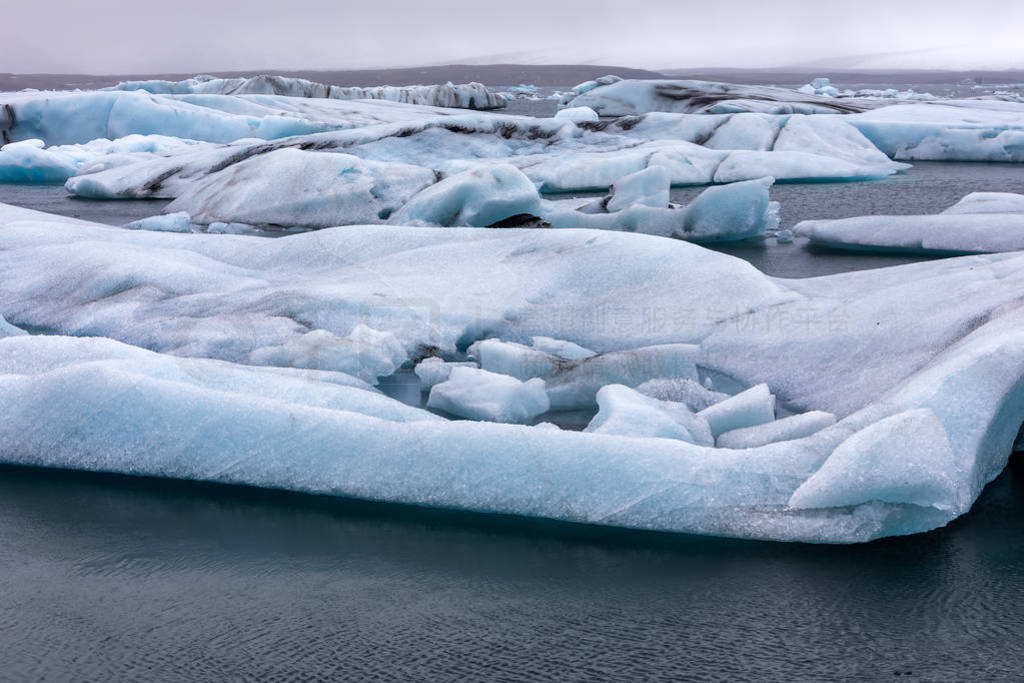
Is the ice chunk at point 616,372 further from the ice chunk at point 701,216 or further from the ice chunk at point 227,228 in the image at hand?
the ice chunk at point 227,228

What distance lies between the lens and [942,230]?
7258 mm

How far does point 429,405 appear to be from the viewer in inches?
156

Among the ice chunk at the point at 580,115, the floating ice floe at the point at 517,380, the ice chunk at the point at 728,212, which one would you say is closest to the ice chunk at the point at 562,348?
the floating ice floe at the point at 517,380

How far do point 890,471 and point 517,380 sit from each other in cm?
163

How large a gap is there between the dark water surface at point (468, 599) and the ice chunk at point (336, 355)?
1155 mm

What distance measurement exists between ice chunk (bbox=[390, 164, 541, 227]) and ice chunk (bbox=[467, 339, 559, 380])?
4130 millimetres

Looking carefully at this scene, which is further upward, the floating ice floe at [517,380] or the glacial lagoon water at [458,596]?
the floating ice floe at [517,380]

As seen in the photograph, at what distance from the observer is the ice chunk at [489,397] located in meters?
3.83

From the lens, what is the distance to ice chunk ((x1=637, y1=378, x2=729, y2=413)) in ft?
12.5

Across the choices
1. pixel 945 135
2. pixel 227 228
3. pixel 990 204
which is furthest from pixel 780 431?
pixel 945 135

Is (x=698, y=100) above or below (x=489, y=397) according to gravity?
above

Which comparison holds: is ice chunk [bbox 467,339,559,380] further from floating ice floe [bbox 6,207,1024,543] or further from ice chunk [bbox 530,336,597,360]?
ice chunk [bbox 530,336,597,360]

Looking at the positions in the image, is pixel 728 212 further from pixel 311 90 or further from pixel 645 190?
pixel 311 90

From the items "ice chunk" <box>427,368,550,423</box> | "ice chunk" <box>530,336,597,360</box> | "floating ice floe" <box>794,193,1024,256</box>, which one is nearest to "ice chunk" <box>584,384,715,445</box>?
"ice chunk" <box>427,368,550,423</box>
